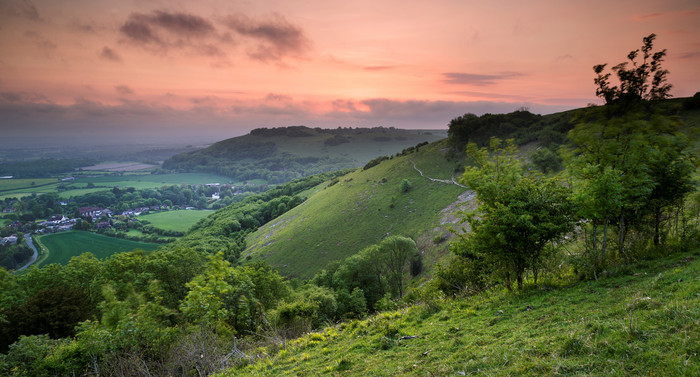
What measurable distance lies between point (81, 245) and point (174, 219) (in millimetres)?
49041

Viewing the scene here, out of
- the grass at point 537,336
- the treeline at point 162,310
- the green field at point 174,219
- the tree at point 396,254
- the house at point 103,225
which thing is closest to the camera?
the grass at point 537,336

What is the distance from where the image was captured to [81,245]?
118 meters

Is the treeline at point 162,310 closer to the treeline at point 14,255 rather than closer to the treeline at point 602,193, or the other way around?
the treeline at point 602,193

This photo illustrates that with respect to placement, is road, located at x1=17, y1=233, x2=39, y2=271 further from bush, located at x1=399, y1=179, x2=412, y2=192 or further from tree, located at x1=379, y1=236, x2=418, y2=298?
bush, located at x1=399, y1=179, x2=412, y2=192

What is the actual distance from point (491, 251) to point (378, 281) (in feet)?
108

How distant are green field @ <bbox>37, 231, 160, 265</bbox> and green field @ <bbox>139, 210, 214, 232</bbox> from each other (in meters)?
21.1

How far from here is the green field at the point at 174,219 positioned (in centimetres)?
14788

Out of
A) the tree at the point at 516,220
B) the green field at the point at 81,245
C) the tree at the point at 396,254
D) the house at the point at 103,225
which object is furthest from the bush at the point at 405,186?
the house at the point at 103,225

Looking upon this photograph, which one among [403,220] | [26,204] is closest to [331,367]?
[403,220]

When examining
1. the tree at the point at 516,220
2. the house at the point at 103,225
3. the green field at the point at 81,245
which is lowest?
the green field at the point at 81,245

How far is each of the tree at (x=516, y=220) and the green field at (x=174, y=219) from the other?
6081 inches

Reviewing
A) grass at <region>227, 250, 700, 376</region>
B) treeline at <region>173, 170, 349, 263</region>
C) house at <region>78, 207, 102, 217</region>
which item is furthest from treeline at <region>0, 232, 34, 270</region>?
grass at <region>227, 250, 700, 376</region>

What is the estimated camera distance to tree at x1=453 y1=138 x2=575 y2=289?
1390 cm

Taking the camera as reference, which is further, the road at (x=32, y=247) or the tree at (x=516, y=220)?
the road at (x=32, y=247)
